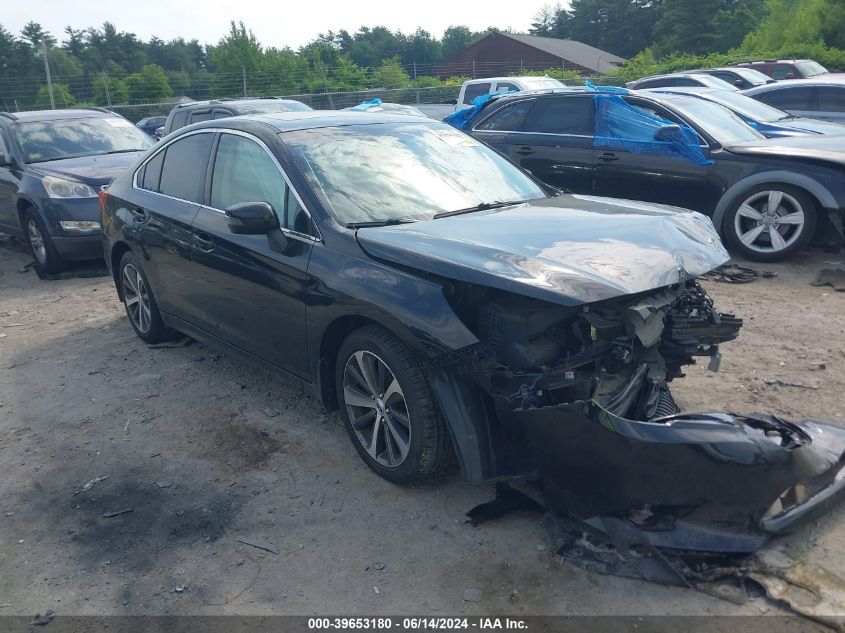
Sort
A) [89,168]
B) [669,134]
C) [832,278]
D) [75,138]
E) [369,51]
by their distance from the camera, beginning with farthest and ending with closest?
[369,51] < [75,138] < [89,168] < [669,134] < [832,278]

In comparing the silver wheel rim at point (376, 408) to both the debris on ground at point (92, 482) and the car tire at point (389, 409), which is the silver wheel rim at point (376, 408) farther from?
the debris on ground at point (92, 482)

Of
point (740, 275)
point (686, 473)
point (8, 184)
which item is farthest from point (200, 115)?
point (686, 473)

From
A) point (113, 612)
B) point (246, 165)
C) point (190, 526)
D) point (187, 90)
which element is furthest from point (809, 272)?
point (187, 90)

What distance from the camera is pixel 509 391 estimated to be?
3.12m

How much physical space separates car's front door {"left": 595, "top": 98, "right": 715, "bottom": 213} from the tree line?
27077 mm

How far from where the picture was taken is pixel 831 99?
13.5 metres

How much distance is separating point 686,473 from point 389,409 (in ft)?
4.74

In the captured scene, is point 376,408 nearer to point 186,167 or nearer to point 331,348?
point 331,348

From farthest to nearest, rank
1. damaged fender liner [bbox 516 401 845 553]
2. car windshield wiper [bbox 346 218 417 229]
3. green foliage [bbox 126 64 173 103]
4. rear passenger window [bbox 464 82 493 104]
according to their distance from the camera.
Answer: green foliage [bbox 126 64 173 103], rear passenger window [bbox 464 82 493 104], car windshield wiper [bbox 346 218 417 229], damaged fender liner [bbox 516 401 845 553]

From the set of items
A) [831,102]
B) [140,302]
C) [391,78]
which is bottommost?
[140,302]

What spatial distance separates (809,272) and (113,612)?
6784 mm

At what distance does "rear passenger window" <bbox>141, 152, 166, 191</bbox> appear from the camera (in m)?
5.49

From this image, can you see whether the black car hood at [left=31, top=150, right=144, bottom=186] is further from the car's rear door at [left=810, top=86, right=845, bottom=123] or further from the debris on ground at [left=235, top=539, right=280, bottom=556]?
the car's rear door at [left=810, top=86, right=845, bottom=123]

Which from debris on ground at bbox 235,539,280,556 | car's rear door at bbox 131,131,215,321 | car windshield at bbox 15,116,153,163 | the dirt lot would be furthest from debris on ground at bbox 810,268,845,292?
car windshield at bbox 15,116,153,163
